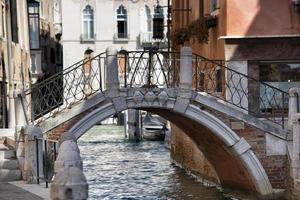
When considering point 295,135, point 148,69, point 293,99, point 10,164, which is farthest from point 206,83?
point 10,164

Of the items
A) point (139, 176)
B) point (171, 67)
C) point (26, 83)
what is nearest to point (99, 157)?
point (26, 83)

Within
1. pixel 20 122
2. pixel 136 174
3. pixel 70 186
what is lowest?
pixel 136 174

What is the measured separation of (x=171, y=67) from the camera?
12.2 meters

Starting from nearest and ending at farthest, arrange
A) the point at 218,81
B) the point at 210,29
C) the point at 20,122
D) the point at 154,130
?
the point at 20,122, the point at 218,81, the point at 210,29, the point at 154,130

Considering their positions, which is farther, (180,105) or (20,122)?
(180,105)

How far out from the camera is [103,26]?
39.4 m

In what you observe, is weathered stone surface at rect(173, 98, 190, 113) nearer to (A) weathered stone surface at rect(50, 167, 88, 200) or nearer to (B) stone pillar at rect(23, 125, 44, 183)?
(B) stone pillar at rect(23, 125, 44, 183)

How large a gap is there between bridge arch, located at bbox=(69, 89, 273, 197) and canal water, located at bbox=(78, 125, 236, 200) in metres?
1.30

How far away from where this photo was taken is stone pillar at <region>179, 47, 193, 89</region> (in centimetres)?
1103

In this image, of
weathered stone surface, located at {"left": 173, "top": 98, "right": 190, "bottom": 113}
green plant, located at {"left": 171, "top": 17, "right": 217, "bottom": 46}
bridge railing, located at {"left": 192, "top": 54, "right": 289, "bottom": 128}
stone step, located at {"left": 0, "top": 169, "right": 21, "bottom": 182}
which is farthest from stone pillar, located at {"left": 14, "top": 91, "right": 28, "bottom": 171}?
green plant, located at {"left": 171, "top": 17, "right": 217, "bottom": 46}

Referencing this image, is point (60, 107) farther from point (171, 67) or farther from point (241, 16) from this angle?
point (241, 16)

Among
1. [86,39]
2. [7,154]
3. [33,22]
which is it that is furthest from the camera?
[86,39]

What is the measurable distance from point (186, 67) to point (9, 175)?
12.8 feet

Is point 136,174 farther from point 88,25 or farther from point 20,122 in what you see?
point 88,25
